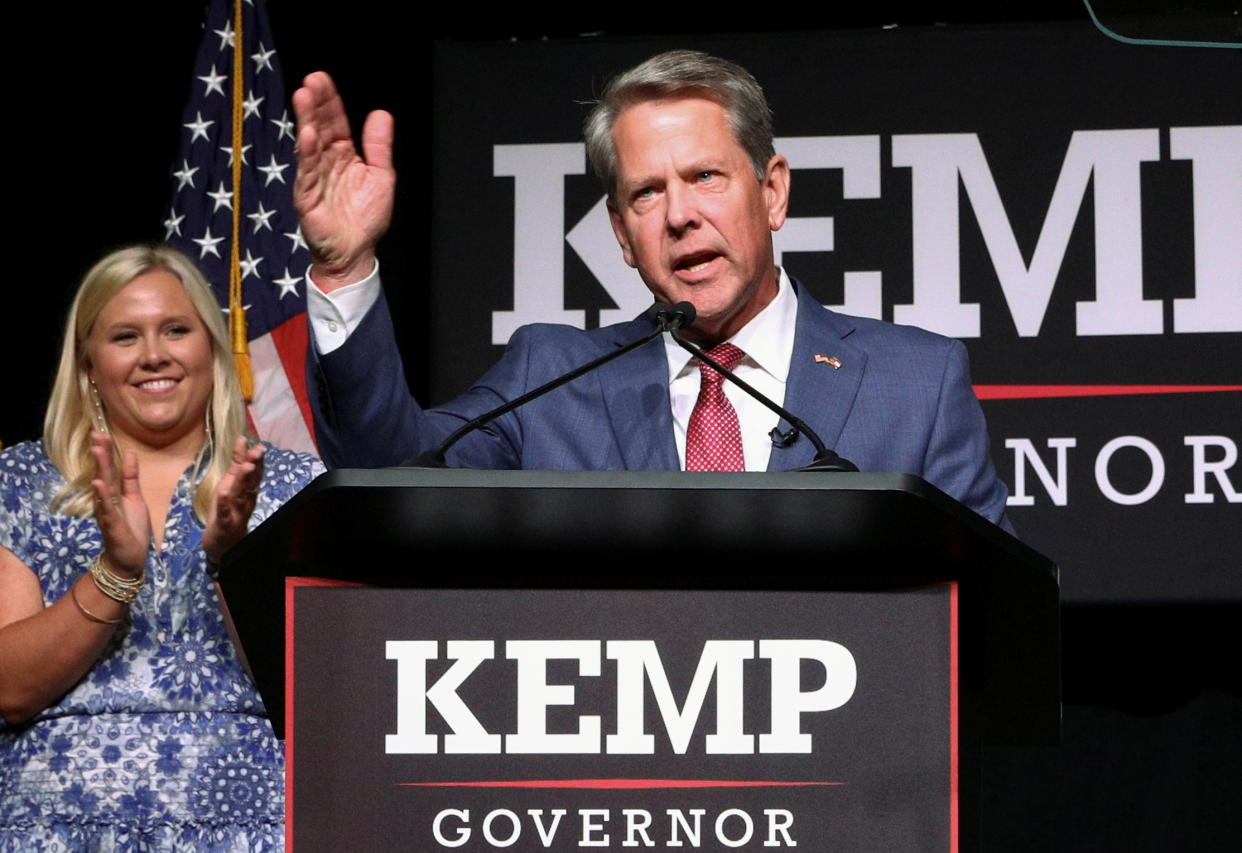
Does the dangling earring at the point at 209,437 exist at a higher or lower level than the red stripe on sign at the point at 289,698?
higher

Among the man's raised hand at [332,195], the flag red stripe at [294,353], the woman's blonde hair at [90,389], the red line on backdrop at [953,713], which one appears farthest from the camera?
the flag red stripe at [294,353]

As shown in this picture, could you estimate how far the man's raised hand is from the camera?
1.78m

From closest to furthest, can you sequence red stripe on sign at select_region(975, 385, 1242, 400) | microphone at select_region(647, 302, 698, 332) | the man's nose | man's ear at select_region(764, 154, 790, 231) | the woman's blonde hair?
microphone at select_region(647, 302, 698, 332) < the man's nose < man's ear at select_region(764, 154, 790, 231) < the woman's blonde hair < red stripe on sign at select_region(975, 385, 1242, 400)

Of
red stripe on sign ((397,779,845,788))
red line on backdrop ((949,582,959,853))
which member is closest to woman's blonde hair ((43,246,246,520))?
red stripe on sign ((397,779,845,788))

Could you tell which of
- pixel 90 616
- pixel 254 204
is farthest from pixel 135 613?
pixel 254 204

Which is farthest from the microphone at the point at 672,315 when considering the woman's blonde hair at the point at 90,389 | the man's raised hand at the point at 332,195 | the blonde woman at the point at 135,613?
the woman's blonde hair at the point at 90,389

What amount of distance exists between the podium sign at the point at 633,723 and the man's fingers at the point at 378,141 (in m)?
0.59

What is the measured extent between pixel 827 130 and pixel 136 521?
1886 millimetres

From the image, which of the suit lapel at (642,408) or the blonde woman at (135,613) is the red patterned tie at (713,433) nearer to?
the suit lapel at (642,408)

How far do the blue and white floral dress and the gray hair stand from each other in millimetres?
1017

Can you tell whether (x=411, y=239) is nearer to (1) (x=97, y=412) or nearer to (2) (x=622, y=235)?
(1) (x=97, y=412)

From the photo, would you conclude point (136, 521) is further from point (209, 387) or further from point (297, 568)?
point (297, 568)

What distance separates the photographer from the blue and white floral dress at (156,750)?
2.70 meters

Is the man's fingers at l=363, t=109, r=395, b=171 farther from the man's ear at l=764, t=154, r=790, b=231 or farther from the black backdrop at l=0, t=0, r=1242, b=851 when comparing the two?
the black backdrop at l=0, t=0, r=1242, b=851
